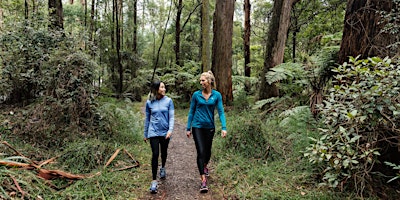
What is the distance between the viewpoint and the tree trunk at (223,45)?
32.5ft

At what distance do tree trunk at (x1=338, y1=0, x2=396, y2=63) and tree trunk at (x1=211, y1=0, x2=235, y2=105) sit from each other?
18.5 feet

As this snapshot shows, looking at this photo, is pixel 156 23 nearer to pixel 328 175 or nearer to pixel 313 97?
pixel 313 97

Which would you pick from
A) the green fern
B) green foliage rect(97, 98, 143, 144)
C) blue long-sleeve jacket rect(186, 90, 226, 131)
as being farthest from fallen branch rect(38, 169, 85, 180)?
the green fern

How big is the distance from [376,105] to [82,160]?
4910 millimetres

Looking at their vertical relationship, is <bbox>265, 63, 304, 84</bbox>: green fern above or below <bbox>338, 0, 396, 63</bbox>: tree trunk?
below

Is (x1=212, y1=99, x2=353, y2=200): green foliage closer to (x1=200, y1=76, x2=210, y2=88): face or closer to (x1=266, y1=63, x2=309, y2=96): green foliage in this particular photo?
(x1=266, y1=63, x2=309, y2=96): green foliage

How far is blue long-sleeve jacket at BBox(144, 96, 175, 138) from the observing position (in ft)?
13.7

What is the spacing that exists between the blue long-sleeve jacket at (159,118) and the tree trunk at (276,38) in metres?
5.16

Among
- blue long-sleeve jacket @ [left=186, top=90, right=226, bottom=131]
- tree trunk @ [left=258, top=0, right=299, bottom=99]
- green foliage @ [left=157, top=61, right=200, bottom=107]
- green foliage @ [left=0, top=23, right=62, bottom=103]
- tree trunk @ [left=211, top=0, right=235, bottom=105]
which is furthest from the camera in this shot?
green foliage @ [left=157, top=61, right=200, bottom=107]

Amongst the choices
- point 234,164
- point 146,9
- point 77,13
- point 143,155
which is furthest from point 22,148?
point 146,9

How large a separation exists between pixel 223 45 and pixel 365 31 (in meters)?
6.16

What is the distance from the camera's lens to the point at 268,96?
28.1ft

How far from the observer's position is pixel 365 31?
431 centimetres

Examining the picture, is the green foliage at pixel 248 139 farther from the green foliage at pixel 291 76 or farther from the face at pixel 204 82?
the face at pixel 204 82
